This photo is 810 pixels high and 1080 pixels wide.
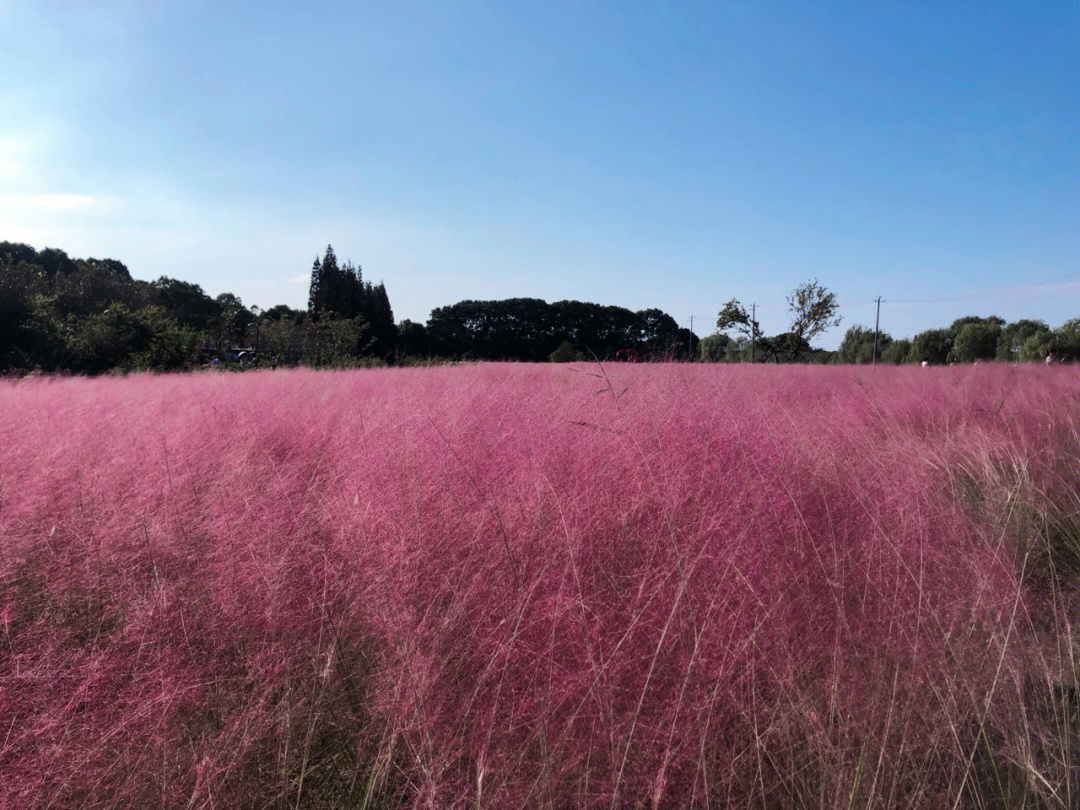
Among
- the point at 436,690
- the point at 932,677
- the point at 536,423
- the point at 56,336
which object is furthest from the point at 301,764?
the point at 56,336

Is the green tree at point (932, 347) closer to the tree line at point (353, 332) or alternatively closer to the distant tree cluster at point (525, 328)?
the tree line at point (353, 332)

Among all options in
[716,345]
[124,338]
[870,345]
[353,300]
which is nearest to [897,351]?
[870,345]

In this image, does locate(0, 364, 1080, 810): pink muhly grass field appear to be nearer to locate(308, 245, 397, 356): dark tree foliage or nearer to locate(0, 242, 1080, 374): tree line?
locate(0, 242, 1080, 374): tree line

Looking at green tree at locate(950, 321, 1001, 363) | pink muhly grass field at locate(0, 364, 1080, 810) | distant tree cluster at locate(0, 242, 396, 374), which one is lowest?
pink muhly grass field at locate(0, 364, 1080, 810)

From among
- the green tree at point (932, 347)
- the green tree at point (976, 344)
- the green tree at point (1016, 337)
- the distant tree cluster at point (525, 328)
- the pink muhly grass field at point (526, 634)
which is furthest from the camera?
the green tree at point (932, 347)

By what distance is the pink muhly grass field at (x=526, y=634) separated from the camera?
43.6 inches

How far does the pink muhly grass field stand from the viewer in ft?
3.63

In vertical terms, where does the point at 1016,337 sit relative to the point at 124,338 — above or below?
above

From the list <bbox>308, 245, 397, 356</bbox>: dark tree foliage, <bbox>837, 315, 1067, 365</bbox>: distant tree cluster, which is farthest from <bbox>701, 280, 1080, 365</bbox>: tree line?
<bbox>308, 245, 397, 356</bbox>: dark tree foliage

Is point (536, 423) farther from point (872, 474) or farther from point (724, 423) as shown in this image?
point (872, 474)

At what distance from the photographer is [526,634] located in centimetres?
136

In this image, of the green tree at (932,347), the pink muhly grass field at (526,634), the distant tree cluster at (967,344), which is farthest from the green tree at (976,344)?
the pink muhly grass field at (526,634)

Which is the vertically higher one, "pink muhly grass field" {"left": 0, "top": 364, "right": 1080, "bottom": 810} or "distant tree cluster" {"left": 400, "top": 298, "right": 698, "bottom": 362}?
"distant tree cluster" {"left": 400, "top": 298, "right": 698, "bottom": 362}

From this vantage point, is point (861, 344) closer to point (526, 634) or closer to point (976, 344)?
point (976, 344)
